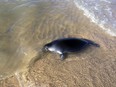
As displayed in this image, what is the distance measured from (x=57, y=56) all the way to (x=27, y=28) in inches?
62.3

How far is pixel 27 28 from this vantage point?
6.84m

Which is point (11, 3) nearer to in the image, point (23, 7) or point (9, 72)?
point (23, 7)

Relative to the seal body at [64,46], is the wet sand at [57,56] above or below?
below

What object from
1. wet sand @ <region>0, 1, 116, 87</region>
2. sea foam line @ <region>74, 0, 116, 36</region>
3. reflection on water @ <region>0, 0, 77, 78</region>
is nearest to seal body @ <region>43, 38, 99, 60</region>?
wet sand @ <region>0, 1, 116, 87</region>

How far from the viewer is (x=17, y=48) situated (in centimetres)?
595

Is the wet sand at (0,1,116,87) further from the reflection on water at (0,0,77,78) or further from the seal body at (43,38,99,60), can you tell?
the seal body at (43,38,99,60)

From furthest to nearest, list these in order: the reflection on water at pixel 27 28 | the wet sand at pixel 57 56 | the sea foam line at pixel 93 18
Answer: the sea foam line at pixel 93 18 < the reflection on water at pixel 27 28 < the wet sand at pixel 57 56

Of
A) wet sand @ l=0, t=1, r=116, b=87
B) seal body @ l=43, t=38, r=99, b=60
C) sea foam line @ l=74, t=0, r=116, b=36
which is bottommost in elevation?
sea foam line @ l=74, t=0, r=116, b=36

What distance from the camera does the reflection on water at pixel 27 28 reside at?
566 cm

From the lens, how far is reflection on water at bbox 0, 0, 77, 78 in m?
5.66

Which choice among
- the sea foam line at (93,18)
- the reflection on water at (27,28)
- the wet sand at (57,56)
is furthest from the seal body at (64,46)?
the sea foam line at (93,18)

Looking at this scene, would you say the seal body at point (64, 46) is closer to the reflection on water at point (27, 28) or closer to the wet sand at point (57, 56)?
the wet sand at point (57, 56)

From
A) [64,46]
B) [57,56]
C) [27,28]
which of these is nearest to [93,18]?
[27,28]

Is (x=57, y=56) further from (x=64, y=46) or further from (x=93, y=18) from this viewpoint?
(x=93, y=18)
